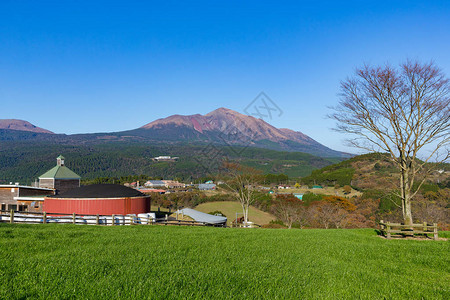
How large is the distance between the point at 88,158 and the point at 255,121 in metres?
86.0

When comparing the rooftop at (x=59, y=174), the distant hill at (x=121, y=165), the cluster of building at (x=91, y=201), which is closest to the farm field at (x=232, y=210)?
the cluster of building at (x=91, y=201)

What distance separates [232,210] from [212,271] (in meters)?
51.6

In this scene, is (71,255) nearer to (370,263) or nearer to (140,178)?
(370,263)

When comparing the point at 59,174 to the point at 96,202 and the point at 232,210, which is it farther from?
the point at 232,210

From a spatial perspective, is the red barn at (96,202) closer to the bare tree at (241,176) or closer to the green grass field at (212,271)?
the bare tree at (241,176)

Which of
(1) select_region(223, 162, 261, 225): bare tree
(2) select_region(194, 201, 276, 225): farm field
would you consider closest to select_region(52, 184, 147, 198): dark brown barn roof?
(1) select_region(223, 162, 261, 225): bare tree

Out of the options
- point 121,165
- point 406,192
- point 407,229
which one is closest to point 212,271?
point 407,229

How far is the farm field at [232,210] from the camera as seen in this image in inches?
1985

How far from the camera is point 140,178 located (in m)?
106

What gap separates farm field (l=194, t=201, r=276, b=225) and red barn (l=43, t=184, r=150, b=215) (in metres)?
20.3

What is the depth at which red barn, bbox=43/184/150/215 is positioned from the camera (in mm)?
31906

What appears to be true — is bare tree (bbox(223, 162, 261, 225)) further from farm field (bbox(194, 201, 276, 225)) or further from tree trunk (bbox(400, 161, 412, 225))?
tree trunk (bbox(400, 161, 412, 225))

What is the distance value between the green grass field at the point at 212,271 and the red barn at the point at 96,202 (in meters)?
19.7

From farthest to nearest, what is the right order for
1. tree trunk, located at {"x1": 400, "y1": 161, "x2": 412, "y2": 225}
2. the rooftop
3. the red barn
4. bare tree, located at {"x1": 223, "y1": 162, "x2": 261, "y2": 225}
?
1. the rooftop
2. bare tree, located at {"x1": 223, "y1": 162, "x2": 261, "y2": 225}
3. the red barn
4. tree trunk, located at {"x1": 400, "y1": 161, "x2": 412, "y2": 225}
